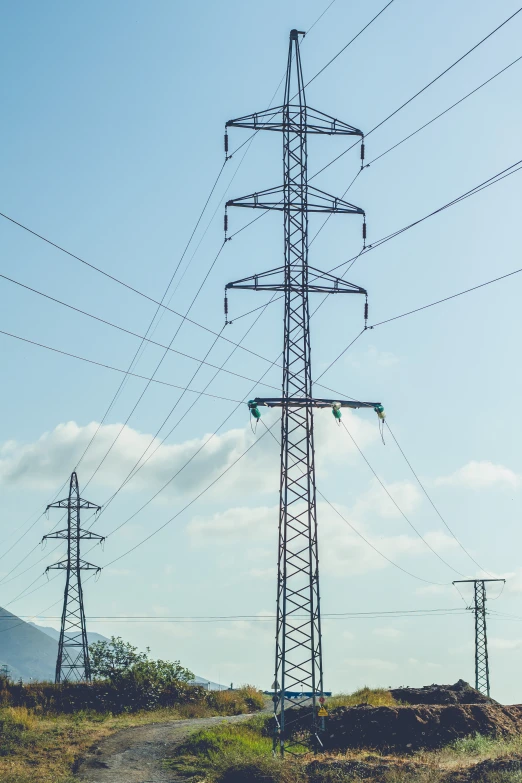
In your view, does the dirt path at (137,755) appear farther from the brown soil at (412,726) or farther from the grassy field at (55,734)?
the brown soil at (412,726)

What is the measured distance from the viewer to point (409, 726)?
113ft

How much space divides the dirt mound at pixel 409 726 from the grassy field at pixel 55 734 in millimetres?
8176

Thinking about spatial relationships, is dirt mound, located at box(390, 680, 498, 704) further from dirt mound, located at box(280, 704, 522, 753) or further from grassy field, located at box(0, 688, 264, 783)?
grassy field, located at box(0, 688, 264, 783)

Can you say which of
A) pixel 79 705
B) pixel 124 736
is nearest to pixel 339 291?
pixel 124 736

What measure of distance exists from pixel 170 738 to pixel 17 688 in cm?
1133

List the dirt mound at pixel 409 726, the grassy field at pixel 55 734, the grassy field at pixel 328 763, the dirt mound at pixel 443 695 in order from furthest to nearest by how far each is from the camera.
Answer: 1. the dirt mound at pixel 443 695
2. the dirt mound at pixel 409 726
3. the grassy field at pixel 55 734
4. the grassy field at pixel 328 763

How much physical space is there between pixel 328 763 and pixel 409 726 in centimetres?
656

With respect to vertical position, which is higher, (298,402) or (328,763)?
(298,402)

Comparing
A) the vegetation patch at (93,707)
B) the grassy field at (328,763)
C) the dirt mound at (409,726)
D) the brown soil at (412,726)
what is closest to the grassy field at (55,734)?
the vegetation patch at (93,707)

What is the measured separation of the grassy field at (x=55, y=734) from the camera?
104 ft

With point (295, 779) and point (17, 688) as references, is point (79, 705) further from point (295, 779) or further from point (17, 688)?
point (295, 779)

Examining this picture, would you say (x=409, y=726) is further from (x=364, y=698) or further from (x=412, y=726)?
(x=364, y=698)

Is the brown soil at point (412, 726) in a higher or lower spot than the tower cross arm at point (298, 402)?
lower

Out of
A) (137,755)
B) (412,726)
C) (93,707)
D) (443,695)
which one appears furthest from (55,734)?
(443,695)
